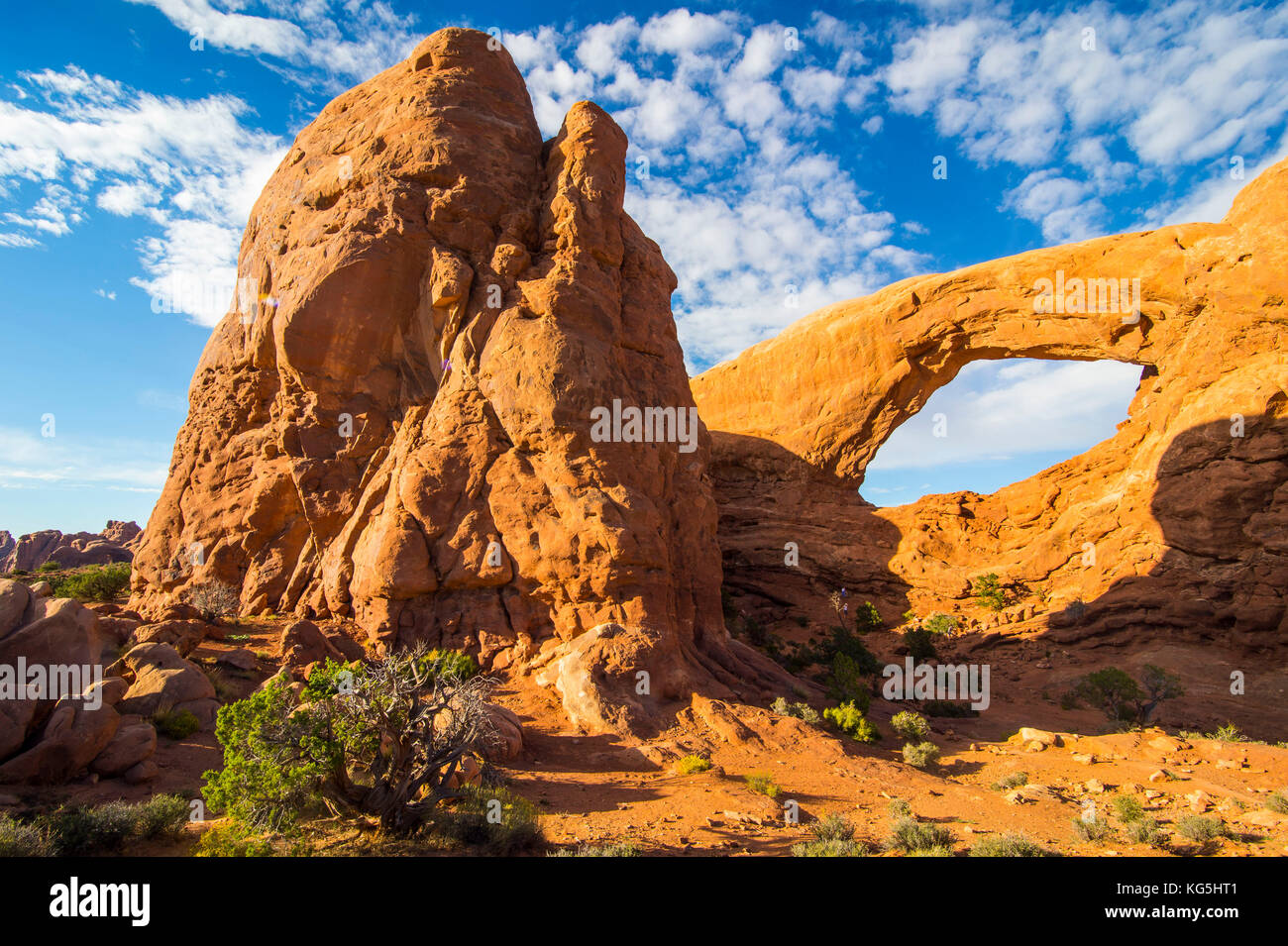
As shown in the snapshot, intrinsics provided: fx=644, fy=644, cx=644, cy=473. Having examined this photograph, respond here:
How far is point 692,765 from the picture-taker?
1061 centimetres

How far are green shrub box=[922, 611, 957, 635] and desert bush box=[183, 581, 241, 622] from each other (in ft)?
76.6

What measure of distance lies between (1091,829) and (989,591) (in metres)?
17.9

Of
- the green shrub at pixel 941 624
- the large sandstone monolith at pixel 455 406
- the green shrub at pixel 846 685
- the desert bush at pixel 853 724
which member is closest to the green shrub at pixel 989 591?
the green shrub at pixel 941 624

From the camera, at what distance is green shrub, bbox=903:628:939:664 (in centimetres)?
2277

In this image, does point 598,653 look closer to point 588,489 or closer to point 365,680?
point 588,489

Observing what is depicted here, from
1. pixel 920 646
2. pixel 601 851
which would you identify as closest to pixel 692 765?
pixel 601 851

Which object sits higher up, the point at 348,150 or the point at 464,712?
the point at 348,150

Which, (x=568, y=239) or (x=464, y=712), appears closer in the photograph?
(x=464, y=712)

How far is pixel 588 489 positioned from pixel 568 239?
655 centimetres

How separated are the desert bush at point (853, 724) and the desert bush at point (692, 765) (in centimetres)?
440

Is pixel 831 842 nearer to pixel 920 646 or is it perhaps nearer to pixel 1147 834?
pixel 1147 834
